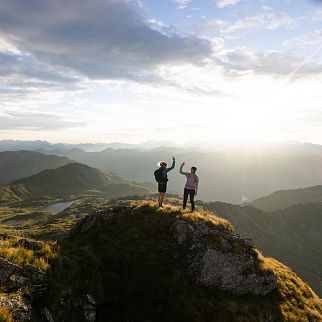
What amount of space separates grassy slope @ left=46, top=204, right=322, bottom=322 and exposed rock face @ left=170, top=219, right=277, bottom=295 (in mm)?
603

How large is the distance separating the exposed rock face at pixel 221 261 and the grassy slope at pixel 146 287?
23.8 inches

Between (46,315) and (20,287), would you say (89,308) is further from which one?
(20,287)

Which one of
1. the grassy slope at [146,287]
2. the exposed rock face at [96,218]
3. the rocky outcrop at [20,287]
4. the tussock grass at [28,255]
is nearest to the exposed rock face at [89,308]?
the grassy slope at [146,287]

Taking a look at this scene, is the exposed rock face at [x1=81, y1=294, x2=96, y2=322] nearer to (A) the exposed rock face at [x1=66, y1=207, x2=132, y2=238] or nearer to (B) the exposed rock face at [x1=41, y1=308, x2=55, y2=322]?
(B) the exposed rock face at [x1=41, y1=308, x2=55, y2=322]

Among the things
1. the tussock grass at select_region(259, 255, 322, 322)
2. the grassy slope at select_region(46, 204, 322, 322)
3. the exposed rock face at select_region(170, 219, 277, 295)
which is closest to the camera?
the grassy slope at select_region(46, 204, 322, 322)

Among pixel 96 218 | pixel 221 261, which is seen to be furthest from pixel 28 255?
pixel 221 261

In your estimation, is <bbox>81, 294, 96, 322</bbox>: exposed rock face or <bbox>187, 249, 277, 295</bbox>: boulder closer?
<bbox>81, 294, 96, 322</bbox>: exposed rock face

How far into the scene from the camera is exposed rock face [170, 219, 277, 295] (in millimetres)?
18125

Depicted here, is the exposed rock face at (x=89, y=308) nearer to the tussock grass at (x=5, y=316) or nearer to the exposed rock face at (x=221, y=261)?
the tussock grass at (x=5, y=316)

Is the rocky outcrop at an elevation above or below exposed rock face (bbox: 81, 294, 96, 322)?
above

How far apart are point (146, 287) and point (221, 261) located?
5.48m

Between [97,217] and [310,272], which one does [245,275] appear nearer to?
[97,217]

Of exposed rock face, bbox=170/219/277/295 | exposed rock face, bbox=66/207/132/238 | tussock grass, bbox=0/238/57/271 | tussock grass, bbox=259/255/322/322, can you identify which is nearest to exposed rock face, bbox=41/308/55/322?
tussock grass, bbox=0/238/57/271

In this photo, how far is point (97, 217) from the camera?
950 inches
